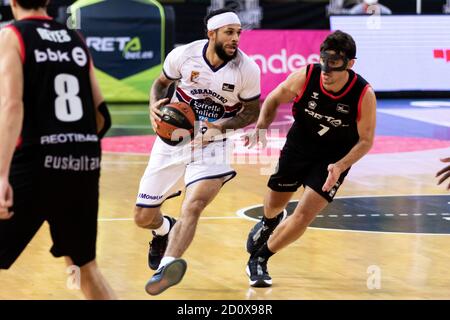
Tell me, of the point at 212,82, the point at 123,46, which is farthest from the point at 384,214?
the point at 123,46

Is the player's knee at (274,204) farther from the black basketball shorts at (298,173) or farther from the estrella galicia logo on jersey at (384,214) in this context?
the estrella galicia logo on jersey at (384,214)

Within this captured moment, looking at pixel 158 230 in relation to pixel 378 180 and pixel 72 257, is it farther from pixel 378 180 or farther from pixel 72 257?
pixel 378 180

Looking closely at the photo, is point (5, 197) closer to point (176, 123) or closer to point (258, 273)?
point (176, 123)

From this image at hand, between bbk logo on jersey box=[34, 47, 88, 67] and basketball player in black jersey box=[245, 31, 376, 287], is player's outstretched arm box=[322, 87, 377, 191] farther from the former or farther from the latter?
bbk logo on jersey box=[34, 47, 88, 67]

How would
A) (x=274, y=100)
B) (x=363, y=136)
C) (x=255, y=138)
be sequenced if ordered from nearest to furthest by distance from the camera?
(x=363, y=136) → (x=255, y=138) → (x=274, y=100)

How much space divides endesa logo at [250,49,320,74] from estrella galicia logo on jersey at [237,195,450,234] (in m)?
8.41

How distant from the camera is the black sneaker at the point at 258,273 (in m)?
8.07

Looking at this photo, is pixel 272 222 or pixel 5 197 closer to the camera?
pixel 5 197

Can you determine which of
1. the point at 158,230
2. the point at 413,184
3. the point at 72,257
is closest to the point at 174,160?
the point at 158,230

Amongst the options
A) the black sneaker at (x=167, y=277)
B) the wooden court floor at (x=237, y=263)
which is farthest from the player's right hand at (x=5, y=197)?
the wooden court floor at (x=237, y=263)

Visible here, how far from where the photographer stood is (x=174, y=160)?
833 centimetres

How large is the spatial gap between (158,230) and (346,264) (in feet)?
5.16

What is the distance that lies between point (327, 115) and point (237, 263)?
162 centimetres

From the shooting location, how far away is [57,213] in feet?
18.7
